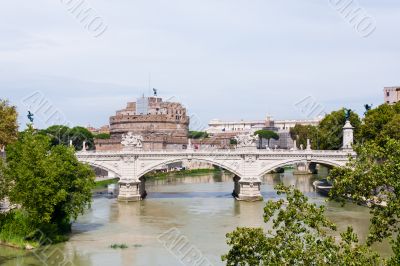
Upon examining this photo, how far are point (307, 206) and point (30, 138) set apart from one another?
19565 millimetres

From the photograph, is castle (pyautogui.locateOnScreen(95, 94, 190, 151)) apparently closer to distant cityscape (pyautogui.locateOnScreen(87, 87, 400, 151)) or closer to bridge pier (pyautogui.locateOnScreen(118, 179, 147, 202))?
distant cityscape (pyautogui.locateOnScreen(87, 87, 400, 151))

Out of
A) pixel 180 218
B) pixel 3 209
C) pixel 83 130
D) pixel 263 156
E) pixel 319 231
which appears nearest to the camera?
pixel 319 231

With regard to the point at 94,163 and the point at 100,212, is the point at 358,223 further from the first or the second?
the point at 94,163

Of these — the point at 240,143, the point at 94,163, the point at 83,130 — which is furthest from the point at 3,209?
the point at 83,130

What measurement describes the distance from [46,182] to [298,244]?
56.8ft

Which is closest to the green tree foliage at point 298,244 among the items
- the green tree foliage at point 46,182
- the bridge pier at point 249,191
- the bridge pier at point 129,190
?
the green tree foliage at point 46,182

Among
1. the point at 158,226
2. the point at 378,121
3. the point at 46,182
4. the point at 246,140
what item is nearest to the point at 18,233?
the point at 46,182

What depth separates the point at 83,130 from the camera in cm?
8506

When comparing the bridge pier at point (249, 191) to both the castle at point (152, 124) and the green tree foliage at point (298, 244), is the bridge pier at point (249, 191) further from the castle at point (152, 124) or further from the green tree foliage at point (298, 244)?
the castle at point (152, 124)

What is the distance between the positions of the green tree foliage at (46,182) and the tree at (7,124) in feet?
32.9

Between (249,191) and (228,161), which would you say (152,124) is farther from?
(249,191)

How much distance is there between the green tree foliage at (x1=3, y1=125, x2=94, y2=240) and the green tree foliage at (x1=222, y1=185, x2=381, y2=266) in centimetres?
1516

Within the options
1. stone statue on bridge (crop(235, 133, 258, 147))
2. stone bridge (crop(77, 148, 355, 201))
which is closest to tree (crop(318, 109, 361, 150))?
stone bridge (crop(77, 148, 355, 201))

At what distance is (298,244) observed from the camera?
12.8 metres
